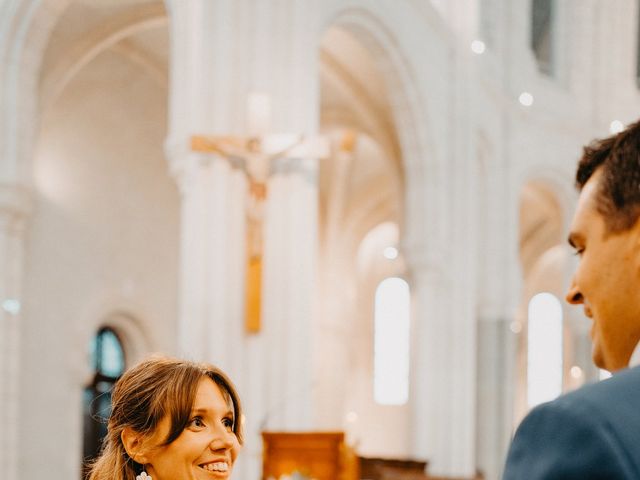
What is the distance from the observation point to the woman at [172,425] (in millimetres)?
2330

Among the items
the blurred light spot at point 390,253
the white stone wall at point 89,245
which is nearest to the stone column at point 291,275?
the white stone wall at point 89,245

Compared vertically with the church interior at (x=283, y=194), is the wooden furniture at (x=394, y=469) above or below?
below

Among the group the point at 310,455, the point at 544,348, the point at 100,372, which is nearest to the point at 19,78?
the point at 100,372

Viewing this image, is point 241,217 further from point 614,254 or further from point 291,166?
point 614,254

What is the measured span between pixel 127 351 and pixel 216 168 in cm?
673

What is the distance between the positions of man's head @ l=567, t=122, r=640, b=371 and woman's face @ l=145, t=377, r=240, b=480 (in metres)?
1.28

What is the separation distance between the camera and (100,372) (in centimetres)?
1655

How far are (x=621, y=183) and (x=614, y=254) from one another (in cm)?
7

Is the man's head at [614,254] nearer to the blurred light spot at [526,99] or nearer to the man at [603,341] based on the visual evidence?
the man at [603,341]

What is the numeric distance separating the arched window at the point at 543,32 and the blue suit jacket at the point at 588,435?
1967 cm

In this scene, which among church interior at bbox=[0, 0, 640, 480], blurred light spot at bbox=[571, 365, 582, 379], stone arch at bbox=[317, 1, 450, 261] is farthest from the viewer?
blurred light spot at bbox=[571, 365, 582, 379]

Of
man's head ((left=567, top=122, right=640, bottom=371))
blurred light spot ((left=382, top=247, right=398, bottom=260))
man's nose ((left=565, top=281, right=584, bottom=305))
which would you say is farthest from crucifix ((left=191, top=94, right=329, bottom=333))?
blurred light spot ((left=382, top=247, right=398, bottom=260))

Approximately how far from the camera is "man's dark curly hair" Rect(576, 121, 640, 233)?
113cm

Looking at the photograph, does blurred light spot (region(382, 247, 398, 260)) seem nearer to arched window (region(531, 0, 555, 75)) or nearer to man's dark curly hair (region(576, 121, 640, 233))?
arched window (region(531, 0, 555, 75))
